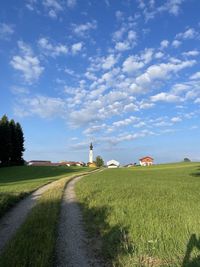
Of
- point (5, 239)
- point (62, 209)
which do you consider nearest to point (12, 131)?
point (62, 209)

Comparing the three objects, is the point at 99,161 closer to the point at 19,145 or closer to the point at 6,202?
the point at 19,145

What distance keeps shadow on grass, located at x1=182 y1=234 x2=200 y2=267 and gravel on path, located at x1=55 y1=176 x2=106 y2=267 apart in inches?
75.2

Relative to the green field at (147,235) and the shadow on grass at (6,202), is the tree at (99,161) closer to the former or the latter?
the shadow on grass at (6,202)

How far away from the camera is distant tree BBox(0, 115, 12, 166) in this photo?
89.9m

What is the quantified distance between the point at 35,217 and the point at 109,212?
10.4 ft

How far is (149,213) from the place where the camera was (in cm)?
1391

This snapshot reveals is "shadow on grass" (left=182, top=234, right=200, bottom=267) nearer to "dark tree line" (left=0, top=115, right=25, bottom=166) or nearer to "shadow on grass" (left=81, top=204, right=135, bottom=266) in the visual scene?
"shadow on grass" (left=81, top=204, right=135, bottom=266)

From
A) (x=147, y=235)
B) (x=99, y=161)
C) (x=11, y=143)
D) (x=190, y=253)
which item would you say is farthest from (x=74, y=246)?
(x=99, y=161)

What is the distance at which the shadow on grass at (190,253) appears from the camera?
725 centimetres

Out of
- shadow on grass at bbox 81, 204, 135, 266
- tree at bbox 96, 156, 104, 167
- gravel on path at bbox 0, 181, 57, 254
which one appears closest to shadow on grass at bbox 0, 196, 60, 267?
gravel on path at bbox 0, 181, 57, 254

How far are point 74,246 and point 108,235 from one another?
1256 mm

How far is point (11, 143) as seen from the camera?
9512cm

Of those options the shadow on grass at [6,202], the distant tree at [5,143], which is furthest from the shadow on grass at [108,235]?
the distant tree at [5,143]

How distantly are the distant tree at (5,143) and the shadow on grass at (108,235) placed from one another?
7839cm
